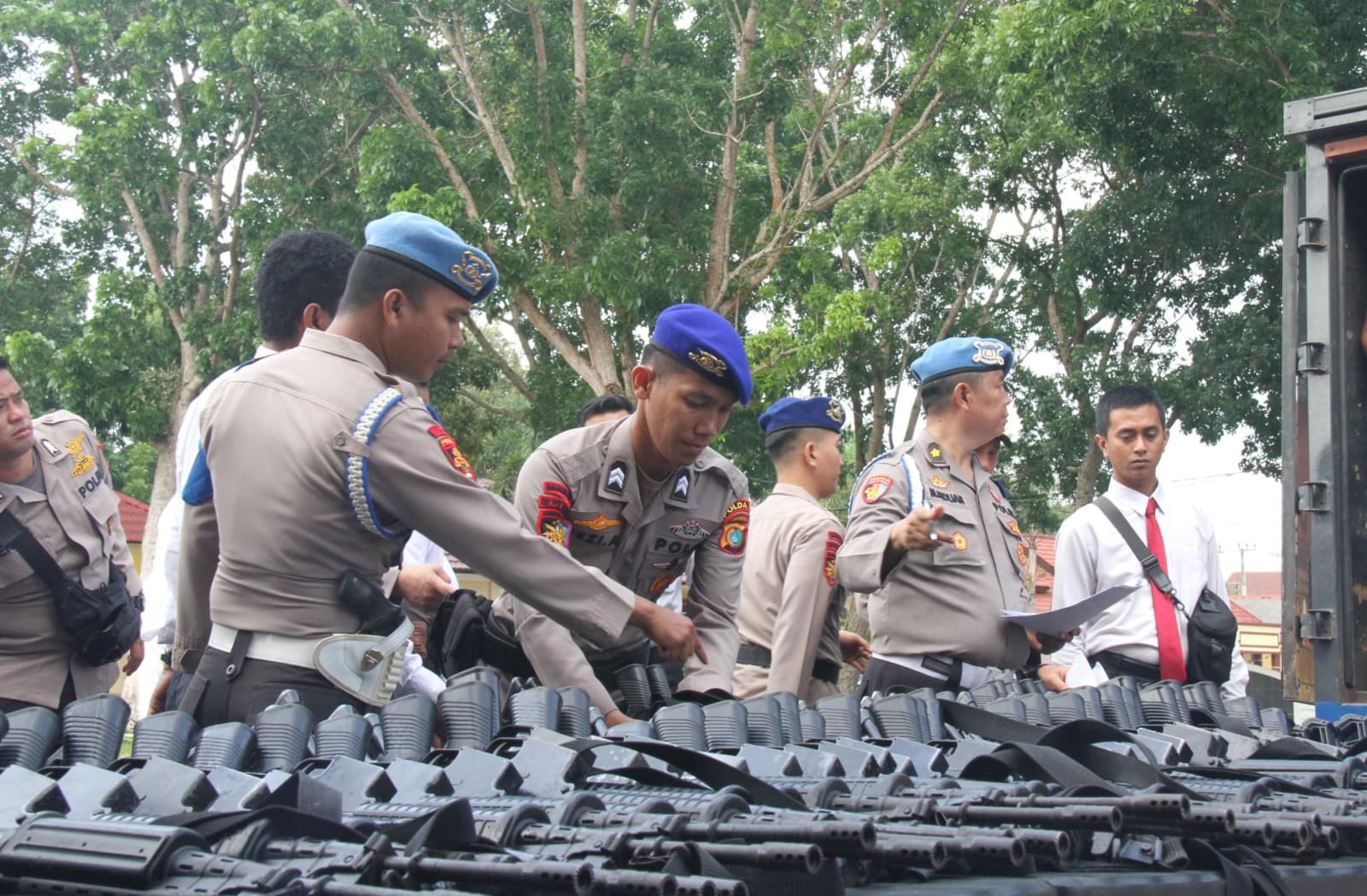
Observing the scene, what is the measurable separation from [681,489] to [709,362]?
39 cm

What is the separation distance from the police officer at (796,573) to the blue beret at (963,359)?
593 mm

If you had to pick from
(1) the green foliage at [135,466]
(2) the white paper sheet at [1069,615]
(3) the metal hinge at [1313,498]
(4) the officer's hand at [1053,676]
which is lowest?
(4) the officer's hand at [1053,676]

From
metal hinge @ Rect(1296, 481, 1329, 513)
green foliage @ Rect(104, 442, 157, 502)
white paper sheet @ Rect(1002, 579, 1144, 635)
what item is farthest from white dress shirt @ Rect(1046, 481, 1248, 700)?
green foliage @ Rect(104, 442, 157, 502)

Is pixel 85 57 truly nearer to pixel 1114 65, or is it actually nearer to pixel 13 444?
pixel 1114 65

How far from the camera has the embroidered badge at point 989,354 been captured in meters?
4.22

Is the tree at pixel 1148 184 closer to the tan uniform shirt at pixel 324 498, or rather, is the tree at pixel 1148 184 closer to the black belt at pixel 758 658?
the black belt at pixel 758 658

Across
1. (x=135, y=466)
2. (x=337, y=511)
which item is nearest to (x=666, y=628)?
(x=337, y=511)

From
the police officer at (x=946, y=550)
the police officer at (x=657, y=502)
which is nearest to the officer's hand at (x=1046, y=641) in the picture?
the police officer at (x=946, y=550)

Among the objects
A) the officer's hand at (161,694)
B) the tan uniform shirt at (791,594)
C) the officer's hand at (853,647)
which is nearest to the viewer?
the officer's hand at (161,694)

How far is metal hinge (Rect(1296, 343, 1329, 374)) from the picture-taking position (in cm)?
442

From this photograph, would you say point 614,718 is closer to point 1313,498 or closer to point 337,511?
point 337,511

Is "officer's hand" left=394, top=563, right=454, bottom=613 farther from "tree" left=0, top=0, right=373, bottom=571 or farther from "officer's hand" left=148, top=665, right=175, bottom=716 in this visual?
"tree" left=0, top=0, right=373, bottom=571

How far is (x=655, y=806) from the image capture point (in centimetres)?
164

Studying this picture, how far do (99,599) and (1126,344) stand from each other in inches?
565
